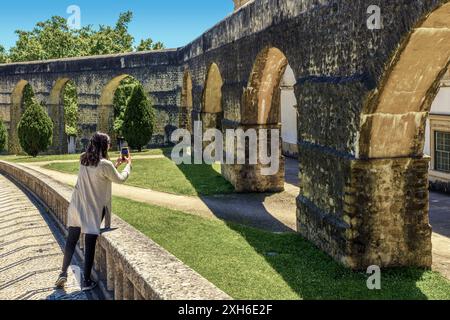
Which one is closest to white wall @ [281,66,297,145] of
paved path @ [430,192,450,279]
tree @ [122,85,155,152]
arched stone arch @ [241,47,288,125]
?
tree @ [122,85,155,152]

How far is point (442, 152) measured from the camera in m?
13.6

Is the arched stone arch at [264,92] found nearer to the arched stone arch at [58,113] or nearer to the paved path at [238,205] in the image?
the paved path at [238,205]

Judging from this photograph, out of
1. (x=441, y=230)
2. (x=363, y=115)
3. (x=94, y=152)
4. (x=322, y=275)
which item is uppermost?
(x=363, y=115)

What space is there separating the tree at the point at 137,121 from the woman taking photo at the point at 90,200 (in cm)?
1659

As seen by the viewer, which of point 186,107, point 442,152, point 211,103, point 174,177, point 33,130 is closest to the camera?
point 442,152

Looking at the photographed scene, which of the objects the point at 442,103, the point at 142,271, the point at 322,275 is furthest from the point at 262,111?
the point at 142,271

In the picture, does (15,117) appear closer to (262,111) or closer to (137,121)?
(137,121)

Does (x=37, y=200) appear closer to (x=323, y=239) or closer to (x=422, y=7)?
(x=323, y=239)

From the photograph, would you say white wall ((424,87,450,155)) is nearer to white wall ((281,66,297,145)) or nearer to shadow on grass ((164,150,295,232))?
shadow on grass ((164,150,295,232))

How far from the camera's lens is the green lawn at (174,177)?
12.6 meters

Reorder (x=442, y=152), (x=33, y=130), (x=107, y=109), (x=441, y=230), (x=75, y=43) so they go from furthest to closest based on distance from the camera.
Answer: (x=75, y=43) < (x=107, y=109) < (x=33, y=130) < (x=442, y=152) < (x=441, y=230)

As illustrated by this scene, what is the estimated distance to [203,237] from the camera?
7.91 m

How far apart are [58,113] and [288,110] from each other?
→ 12.2 m

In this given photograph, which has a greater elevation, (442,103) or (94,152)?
(442,103)
